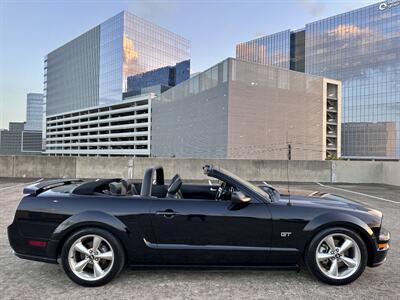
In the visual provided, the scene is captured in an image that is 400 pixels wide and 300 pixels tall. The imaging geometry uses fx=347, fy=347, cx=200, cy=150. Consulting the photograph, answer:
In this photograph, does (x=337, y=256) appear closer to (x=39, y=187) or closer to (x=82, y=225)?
(x=82, y=225)

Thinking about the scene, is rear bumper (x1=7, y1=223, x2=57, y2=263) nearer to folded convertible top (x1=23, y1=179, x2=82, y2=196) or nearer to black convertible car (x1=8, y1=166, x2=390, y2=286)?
black convertible car (x1=8, y1=166, x2=390, y2=286)

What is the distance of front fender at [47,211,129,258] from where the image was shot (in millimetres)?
3734

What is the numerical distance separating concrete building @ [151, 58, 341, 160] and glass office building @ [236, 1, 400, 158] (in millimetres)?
24803

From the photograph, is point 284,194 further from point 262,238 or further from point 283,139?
point 283,139

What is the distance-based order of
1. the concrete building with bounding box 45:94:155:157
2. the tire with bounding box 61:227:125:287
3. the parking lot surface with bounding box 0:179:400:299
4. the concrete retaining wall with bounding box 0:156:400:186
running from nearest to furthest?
the parking lot surface with bounding box 0:179:400:299 → the tire with bounding box 61:227:125:287 → the concrete retaining wall with bounding box 0:156:400:186 → the concrete building with bounding box 45:94:155:157

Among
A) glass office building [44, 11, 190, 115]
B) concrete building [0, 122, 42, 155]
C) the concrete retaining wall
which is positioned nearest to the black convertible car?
the concrete retaining wall

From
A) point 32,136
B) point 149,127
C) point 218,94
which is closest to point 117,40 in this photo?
point 149,127

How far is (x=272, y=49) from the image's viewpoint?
111 meters

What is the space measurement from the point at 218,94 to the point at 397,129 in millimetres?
59852

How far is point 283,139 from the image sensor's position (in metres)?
60.6

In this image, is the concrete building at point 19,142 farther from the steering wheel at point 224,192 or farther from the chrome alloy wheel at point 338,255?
the chrome alloy wheel at point 338,255

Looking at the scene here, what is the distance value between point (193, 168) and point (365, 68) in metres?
92.1

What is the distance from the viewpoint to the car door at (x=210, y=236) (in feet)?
12.3

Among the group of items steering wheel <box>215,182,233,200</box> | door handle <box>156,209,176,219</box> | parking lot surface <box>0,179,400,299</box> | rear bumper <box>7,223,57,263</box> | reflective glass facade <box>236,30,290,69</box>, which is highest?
reflective glass facade <box>236,30,290,69</box>
